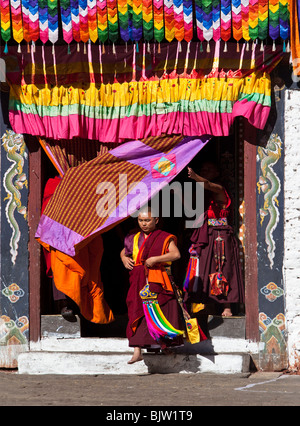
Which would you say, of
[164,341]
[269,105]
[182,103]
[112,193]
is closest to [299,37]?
[269,105]

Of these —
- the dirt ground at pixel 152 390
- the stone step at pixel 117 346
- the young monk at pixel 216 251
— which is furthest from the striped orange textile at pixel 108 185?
the dirt ground at pixel 152 390

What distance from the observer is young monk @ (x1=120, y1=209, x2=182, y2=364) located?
7156 mm

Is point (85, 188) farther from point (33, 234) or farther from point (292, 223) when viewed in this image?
point (292, 223)

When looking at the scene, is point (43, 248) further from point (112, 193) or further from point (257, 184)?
point (257, 184)

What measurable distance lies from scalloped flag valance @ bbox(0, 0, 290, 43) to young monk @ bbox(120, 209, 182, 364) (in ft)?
5.11

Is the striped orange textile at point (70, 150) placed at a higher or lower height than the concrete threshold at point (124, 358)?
higher

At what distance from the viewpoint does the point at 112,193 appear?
24.5 feet

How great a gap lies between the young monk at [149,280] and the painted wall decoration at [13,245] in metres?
0.98

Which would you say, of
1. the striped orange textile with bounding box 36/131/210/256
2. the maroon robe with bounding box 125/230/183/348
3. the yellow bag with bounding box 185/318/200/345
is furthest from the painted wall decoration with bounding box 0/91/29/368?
the yellow bag with bounding box 185/318/200/345

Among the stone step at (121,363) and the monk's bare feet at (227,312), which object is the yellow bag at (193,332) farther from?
the monk's bare feet at (227,312)

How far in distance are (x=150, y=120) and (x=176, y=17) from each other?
908 mm

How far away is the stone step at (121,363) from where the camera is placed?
716cm

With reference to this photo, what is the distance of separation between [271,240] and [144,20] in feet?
7.10

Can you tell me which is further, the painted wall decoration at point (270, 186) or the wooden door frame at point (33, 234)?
the wooden door frame at point (33, 234)
